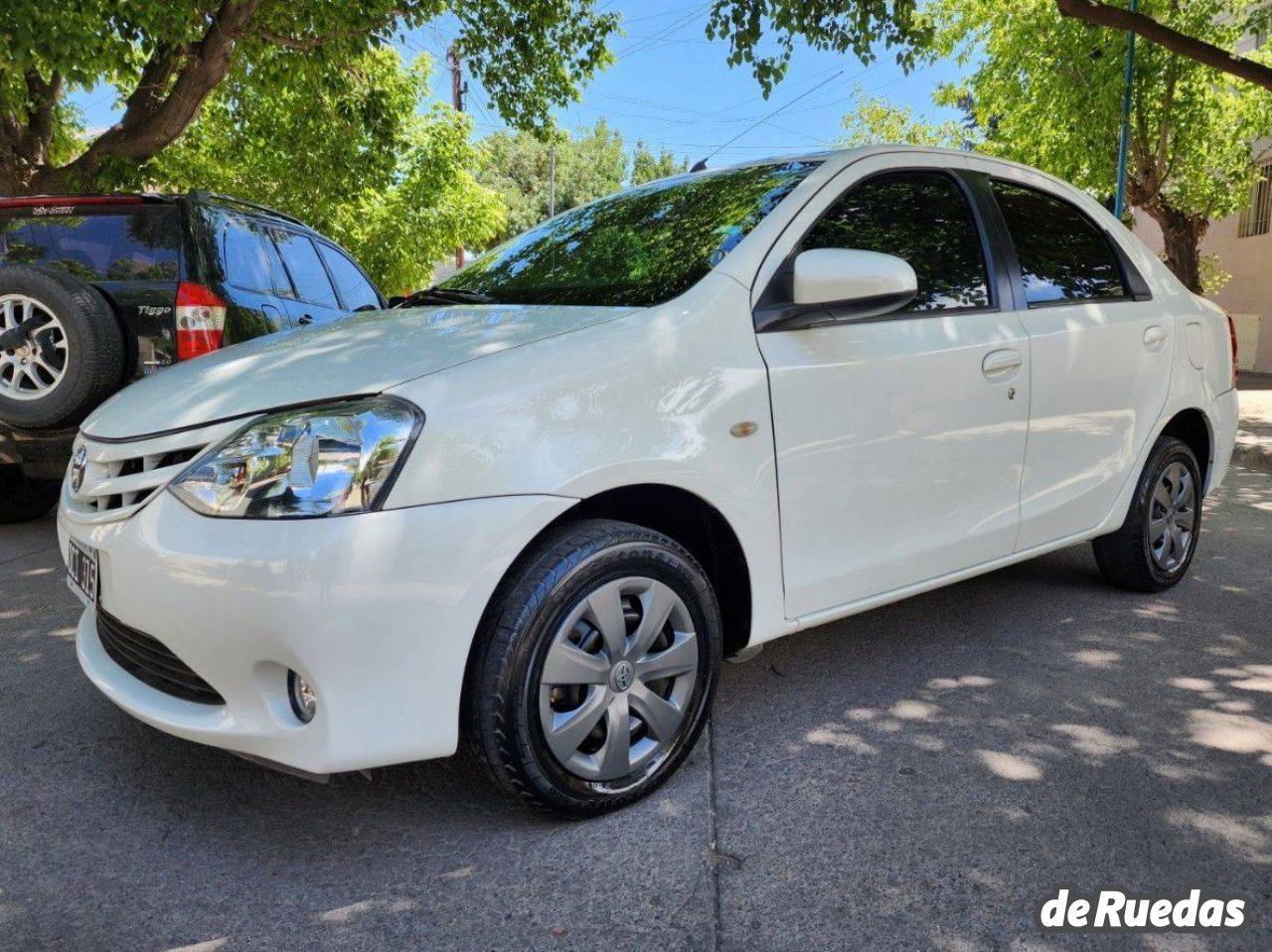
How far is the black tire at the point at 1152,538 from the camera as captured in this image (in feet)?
13.0

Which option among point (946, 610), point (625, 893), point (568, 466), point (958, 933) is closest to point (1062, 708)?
point (946, 610)

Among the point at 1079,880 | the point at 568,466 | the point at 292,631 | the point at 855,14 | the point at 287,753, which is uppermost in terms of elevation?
the point at 855,14

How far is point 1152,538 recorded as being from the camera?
408 centimetres

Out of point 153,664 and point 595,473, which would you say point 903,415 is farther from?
point 153,664

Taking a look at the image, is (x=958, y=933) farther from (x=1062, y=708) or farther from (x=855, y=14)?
(x=855, y=14)

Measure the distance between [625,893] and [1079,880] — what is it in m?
1.00

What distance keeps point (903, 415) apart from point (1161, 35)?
25.0 feet

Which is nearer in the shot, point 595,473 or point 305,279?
point 595,473

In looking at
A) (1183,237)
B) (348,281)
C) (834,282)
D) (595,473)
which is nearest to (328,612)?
(595,473)

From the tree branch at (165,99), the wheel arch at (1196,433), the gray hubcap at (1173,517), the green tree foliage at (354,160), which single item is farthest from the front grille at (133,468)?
the green tree foliage at (354,160)

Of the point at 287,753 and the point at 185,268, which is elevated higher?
the point at 185,268

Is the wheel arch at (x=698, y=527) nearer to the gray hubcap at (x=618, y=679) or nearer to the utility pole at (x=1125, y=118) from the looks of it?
the gray hubcap at (x=618, y=679)

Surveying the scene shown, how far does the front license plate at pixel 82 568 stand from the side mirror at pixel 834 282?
5.71 ft

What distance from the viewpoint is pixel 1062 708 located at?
309cm
